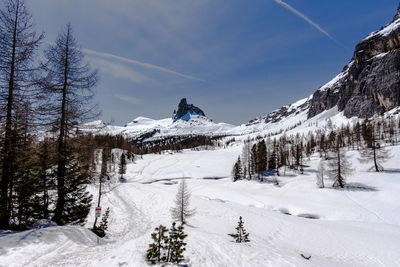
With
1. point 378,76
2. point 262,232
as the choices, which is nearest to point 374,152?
point 262,232

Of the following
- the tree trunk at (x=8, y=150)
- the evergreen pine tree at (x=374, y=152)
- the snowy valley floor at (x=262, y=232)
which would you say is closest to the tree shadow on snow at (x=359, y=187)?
the snowy valley floor at (x=262, y=232)

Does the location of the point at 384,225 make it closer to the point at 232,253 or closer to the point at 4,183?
the point at 232,253

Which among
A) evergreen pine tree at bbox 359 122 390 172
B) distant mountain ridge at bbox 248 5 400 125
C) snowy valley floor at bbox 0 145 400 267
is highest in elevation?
distant mountain ridge at bbox 248 5 400 125

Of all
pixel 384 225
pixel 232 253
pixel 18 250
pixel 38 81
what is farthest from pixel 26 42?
pixel 384 225

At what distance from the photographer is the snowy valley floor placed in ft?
21.9

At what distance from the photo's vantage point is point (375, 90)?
156 m

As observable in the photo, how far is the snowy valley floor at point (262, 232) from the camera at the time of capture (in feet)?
21.9

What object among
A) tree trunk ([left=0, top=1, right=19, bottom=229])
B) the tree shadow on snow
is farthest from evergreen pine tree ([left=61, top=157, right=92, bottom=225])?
the tree shadow on snow

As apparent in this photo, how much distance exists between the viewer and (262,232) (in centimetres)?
1823

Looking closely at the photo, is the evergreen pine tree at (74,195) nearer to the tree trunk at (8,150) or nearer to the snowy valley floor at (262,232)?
the tree trunk at (8,150)

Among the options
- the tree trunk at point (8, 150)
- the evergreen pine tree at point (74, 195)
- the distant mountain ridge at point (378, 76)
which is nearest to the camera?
the tree trunk at point (8, 150)

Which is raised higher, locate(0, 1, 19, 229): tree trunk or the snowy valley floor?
locate(0, 1, 19, 229): tree trunk

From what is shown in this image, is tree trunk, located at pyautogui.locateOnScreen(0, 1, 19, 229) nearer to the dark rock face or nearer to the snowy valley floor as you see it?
the snowy valley floor

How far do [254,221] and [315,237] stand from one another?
639 cm
